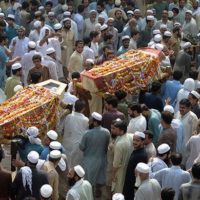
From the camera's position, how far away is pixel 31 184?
9875mm

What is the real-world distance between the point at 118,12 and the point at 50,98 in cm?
684

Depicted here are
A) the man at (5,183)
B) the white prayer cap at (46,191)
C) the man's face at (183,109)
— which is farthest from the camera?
the man's face at (183,109)

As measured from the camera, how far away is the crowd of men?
995cm

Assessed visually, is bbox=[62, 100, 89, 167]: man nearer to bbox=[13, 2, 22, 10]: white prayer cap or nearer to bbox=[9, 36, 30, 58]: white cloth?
bbox=[9, 36, 30, 58]: white cloth

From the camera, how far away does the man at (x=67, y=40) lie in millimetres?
17016

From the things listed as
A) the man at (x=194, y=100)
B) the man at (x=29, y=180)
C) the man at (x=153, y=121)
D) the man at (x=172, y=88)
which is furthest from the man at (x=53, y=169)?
the man at (x=172, y=88)

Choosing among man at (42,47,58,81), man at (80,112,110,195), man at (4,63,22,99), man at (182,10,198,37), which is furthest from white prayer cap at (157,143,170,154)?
man at (182,10,198,37)

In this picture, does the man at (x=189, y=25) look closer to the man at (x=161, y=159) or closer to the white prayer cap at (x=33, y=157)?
the man at (x=161, y=159)

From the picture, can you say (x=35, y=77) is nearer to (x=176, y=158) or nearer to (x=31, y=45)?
(x=31, y=45)

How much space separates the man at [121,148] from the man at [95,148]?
0.93 ft

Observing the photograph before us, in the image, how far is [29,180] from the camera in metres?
9.84

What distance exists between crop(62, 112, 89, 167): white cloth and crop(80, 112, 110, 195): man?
34 cm

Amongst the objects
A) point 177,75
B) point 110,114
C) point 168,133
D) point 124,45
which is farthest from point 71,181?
point 124,45

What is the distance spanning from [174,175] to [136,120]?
1795 millimetres
